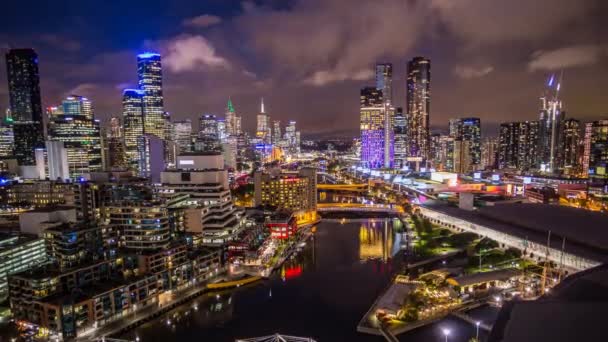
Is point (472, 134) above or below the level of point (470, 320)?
above

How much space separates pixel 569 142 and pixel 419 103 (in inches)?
1316

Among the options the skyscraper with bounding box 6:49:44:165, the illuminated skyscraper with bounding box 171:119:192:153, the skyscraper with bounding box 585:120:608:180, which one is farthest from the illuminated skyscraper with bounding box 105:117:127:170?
the skyscraper with bounding box 585:120:608:180

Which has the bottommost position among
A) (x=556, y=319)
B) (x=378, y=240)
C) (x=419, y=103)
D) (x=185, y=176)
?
(x=378, y=240)

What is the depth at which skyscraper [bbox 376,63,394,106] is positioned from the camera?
83.6 meters

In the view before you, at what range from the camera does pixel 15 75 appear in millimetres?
55375

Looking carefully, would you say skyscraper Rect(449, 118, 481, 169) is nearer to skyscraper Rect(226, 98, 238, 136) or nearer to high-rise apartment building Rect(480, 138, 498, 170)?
high-rise apartment building Rect(480, 138, 498, 170)

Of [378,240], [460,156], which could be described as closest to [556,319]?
[378,240]

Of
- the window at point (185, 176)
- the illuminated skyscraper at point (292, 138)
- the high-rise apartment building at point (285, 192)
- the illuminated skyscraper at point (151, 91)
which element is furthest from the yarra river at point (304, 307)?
the illuminated skyscraper at point (292, 138)

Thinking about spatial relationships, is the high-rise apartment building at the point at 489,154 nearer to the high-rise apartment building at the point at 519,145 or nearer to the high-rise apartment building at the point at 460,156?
the high-rise apartment building at the point at 519,145

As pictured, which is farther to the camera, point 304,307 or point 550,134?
point 550,134

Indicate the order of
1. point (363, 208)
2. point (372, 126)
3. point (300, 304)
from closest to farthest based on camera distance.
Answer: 1. point (300, 304)
2. point (363, 208)
3. point (372, 126)

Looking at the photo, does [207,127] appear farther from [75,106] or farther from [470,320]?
[470,320]

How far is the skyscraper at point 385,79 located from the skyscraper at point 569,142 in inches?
1332

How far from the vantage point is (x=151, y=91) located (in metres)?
66.5
